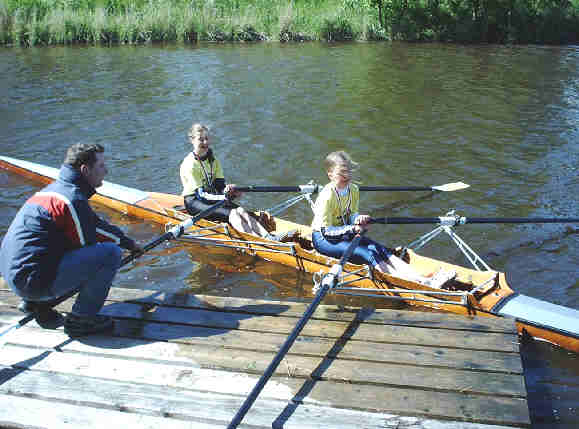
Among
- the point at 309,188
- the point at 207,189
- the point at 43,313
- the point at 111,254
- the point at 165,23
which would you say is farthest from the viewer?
the point at 165,23

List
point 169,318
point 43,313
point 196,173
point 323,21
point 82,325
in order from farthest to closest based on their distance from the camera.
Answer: point 323,21, point 196,173, point 169,318, point 43,313, point 82,325

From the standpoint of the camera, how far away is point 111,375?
4.20 m

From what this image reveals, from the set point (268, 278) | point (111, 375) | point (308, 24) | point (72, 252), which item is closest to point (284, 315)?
point (111, 375)

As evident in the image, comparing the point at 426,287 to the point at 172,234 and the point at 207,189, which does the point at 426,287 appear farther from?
the point at 207,189

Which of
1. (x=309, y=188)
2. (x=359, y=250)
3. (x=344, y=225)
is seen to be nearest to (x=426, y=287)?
(x=359, y=250)

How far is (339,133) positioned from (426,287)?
25.9 ft

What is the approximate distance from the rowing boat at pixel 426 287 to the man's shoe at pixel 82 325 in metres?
2.47

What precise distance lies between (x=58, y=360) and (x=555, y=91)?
53.3 ft

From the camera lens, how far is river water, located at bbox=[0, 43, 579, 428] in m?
7.54

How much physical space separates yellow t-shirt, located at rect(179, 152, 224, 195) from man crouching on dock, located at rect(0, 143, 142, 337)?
318cm

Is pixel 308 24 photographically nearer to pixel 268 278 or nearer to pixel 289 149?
pixel 289 149

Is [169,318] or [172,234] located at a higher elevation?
[172,234]

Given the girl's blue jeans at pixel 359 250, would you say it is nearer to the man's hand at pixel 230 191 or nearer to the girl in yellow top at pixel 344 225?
the girl in yellow top at pixel 344 225

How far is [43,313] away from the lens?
476cm
